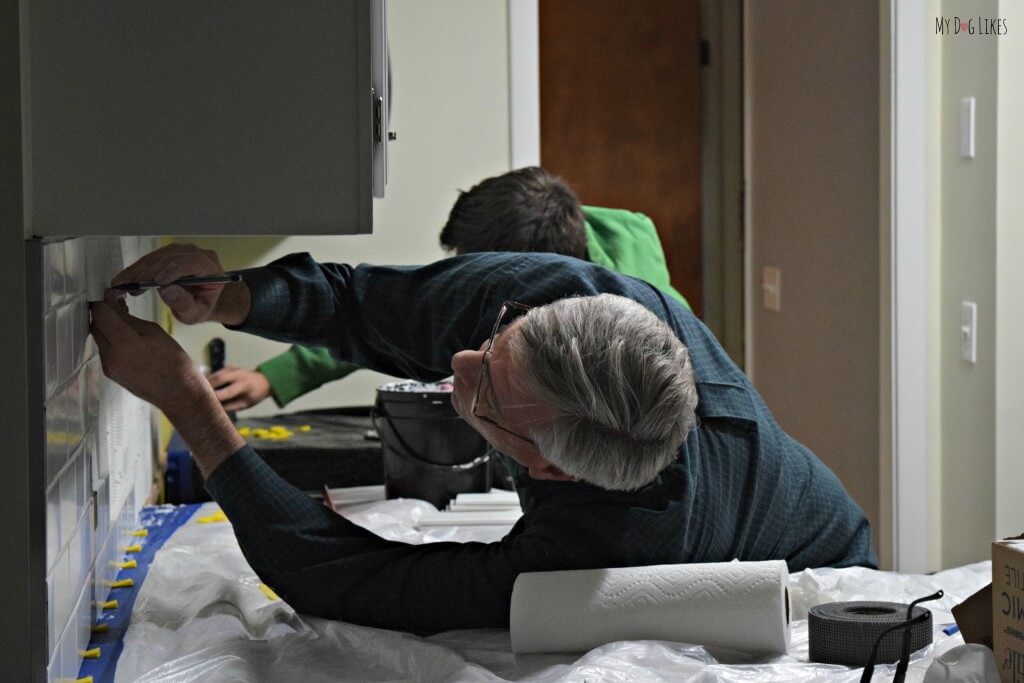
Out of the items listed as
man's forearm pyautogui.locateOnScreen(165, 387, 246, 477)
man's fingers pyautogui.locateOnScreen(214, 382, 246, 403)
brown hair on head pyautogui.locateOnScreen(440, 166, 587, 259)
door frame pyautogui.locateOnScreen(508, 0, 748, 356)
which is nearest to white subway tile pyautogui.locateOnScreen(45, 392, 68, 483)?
man's forearm pyautogui.locateOnScreen(165, 387, 246, 477)

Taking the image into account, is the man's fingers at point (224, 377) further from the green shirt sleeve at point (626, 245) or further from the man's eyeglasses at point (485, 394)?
the man's eyeglasses at point (485, 394)

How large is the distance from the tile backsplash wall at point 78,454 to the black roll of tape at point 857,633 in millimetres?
729

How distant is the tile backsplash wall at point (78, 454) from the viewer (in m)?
1.03

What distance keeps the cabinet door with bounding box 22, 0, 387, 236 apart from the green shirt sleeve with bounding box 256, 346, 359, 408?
1.48 meters

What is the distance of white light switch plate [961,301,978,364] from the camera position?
2.46m

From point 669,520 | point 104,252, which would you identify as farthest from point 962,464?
point 104,252

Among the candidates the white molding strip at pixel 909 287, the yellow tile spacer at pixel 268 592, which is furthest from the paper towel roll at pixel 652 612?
the white molding strip at pixel 909 287

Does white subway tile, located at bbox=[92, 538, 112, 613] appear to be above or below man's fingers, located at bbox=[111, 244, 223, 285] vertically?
below

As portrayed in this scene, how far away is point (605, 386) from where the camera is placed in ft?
3.72

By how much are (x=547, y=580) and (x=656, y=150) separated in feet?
10.2

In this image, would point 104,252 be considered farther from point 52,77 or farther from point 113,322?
point 52,77

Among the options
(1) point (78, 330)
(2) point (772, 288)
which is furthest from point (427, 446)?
(2) point (772, 288)

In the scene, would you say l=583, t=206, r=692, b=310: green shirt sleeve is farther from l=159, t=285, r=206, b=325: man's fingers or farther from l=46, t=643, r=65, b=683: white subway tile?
l=46, t=643, r=65, b=683: white subway tile

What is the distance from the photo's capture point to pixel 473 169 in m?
2.79
